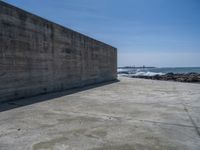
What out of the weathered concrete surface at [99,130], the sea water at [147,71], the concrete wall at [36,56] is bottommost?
the sea water at [147,71]

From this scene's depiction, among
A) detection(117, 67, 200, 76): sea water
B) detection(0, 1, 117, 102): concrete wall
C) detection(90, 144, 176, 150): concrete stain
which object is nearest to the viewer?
detection(90, 144, 176, 150): concrete stain

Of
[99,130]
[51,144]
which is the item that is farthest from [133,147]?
[51,144]

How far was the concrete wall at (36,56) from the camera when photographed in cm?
529

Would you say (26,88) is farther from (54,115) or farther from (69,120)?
(69,120)

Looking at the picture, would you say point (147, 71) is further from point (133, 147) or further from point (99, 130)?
point (133, 147)

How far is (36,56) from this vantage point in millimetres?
6504

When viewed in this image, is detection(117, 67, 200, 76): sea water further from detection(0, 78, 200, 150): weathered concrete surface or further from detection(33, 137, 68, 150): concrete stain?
detection(33, 137, 68, 150): concrete stain

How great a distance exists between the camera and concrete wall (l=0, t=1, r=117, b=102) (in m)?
5.29

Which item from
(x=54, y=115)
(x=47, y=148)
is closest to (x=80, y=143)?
(x=47, y=148)

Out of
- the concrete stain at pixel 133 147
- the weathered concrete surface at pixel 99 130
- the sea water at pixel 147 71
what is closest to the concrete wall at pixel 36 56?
the weathered concrete surface at pixel 99 130

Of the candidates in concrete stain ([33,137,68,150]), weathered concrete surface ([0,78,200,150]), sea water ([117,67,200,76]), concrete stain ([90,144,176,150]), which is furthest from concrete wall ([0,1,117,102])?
sea water ([117,67,200,76])

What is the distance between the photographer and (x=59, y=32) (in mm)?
7883

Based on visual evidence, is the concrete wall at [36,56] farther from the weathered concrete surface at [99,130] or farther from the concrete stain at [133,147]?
the concrete stain at [133,147]

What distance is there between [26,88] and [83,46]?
15.9 feet
